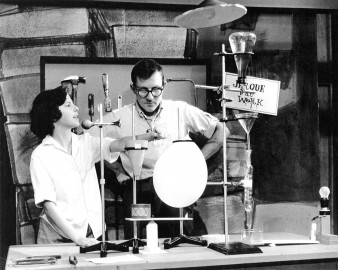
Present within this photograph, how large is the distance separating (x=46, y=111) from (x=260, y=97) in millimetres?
1668

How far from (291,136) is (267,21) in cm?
94

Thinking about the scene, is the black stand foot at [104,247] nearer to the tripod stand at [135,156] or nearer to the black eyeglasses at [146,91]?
the tripod stand at [135,156]

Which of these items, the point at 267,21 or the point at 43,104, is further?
the point at 267,21

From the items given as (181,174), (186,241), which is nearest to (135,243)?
(186,241)

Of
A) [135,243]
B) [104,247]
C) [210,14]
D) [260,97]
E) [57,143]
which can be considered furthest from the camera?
[260,97]

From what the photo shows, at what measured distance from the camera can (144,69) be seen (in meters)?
3.62

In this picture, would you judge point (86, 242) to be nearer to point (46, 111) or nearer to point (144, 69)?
point (46, 111)

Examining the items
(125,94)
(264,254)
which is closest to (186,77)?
(125,94)

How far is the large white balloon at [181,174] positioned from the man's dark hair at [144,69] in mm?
972

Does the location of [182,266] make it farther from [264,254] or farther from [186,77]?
[186,77]

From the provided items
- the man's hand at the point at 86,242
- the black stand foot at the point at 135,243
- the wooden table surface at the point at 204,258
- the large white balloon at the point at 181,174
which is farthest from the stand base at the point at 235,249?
the man's hand at the point at 86,242

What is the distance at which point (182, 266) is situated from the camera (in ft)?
8.03

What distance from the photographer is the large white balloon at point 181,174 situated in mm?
2699

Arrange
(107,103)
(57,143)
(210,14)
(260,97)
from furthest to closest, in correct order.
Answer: (260,97) < (107,103) < (57,143) < (210,14)
